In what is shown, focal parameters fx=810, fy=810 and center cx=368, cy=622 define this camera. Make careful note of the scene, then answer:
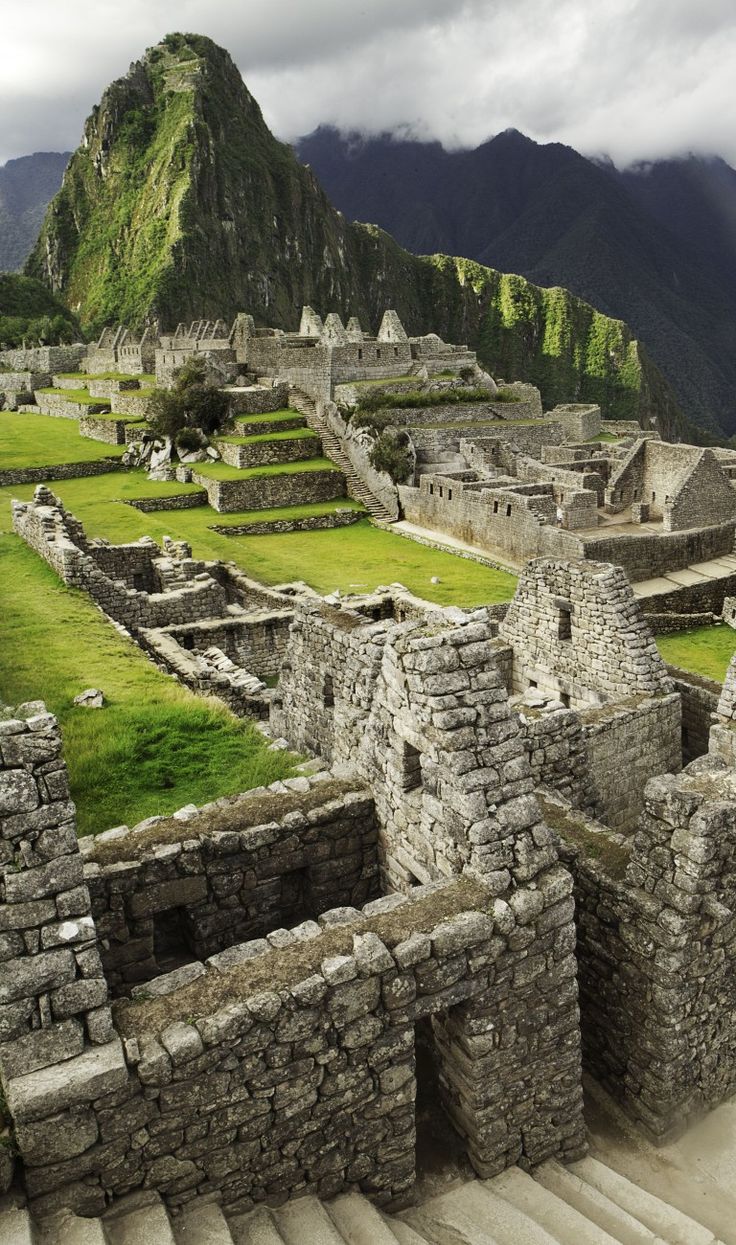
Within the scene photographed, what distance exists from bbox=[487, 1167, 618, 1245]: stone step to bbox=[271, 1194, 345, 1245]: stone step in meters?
1.21

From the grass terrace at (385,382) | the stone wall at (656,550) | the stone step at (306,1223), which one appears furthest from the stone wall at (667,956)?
the grass terrace at (385,382)

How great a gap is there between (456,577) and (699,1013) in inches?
819

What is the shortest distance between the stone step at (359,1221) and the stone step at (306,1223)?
6 centimetres

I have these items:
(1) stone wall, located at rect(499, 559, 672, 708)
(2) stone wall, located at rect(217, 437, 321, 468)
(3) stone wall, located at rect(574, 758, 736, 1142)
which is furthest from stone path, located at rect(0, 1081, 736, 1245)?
(2) stone wall, located at rect(217, 437, 321, 468)

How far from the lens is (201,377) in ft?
153

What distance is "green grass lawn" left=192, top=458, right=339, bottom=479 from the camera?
3875 centimetres

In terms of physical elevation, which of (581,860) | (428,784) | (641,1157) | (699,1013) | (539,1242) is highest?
(428,784)

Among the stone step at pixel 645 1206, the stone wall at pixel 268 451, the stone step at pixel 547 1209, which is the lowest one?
the stone step at pixel 645 1206

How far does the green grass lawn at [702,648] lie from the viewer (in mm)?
17828

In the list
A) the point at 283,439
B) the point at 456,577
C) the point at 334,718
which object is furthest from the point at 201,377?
the point at 334,718

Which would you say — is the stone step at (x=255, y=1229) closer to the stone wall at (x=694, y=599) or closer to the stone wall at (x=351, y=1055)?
the stone wall at (x=351, y=1055)

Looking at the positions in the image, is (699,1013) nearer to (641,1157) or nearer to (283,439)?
(641,1157)

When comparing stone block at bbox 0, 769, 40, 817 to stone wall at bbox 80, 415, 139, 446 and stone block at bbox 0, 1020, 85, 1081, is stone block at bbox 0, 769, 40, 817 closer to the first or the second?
stone block at bbox 0, 1020, 85, 1081

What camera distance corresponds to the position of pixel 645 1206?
5.04 m
